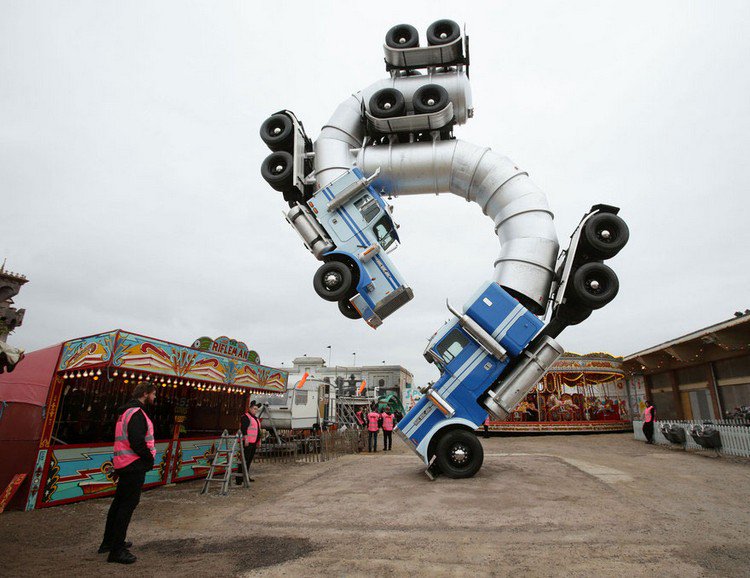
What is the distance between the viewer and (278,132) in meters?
12.0

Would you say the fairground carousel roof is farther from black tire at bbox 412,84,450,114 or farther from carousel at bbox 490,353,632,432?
black tire at bbox 412,84,450,114

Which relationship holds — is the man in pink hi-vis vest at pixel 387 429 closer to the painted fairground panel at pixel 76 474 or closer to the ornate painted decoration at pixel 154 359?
the ornate painted decoration at pixel 154 359

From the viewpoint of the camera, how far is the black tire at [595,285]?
31.7ft

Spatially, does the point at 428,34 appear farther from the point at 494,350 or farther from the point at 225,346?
the point at 225,346

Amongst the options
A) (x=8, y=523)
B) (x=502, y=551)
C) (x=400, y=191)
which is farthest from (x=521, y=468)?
(x=8, y=523)

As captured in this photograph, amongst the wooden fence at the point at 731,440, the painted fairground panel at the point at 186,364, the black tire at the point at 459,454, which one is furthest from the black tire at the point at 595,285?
the painted fairground panel at the point at 186,364

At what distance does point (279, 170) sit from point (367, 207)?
2.86m

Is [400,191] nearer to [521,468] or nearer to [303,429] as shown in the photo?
[521,468]

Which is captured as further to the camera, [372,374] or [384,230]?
[372,374]

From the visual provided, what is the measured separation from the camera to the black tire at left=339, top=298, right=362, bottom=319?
10.9 meters

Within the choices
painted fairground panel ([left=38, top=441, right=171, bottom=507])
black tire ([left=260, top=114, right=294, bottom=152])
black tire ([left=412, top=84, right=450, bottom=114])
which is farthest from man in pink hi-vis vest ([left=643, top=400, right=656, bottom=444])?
painted fairground panel ([left=38, top=441, right=171, bottom=507])

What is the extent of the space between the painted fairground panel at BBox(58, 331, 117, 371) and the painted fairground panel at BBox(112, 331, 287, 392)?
169mm

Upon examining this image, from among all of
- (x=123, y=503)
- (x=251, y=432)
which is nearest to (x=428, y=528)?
(x=123, y=503)

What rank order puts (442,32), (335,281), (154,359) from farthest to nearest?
(442,32), (335,281), (154,359)
